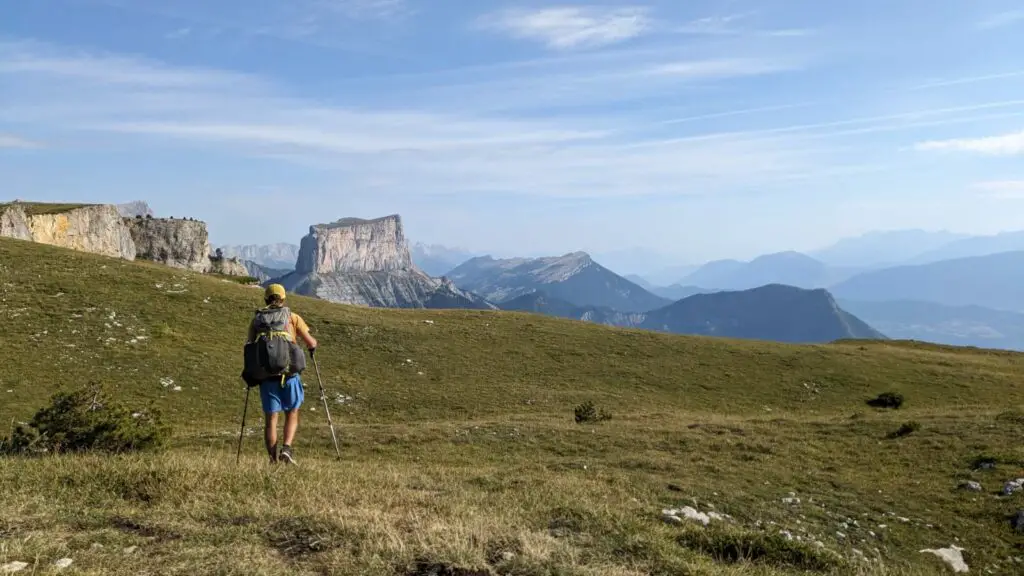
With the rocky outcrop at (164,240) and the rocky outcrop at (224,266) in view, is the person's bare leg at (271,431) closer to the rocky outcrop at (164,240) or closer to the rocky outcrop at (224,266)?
the rocky outcrop at (164,240)

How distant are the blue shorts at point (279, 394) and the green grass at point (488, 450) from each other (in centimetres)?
109

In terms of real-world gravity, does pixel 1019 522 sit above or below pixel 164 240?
below

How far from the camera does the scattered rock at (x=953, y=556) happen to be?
11817 millimetres

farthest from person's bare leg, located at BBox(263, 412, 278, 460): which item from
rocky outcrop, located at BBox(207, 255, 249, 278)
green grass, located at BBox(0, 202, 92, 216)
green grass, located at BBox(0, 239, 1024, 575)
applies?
rocky outcrop, located at BBox(207, 255, 249, 278)

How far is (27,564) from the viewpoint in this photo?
6.09 meters

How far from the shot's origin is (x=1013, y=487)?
1534 centimetres

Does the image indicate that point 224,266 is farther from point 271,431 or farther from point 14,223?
point 271,431

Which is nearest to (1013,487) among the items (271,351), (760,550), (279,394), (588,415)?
(760,550)

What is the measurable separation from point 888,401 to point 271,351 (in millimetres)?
34695

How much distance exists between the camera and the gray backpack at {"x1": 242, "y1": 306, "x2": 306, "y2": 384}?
1116 cm

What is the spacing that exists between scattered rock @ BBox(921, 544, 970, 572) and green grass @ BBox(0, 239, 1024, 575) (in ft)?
0.91

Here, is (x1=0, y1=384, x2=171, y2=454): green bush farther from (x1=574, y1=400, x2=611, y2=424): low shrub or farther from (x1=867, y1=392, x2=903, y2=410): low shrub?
(x1=867, y1=392, x2=903, y2=410): low shrub

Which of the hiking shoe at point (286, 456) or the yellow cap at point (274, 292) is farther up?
the yellow cap at point (274, 292)

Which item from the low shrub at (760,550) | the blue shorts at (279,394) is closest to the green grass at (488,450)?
the low shrub at (760,550)
